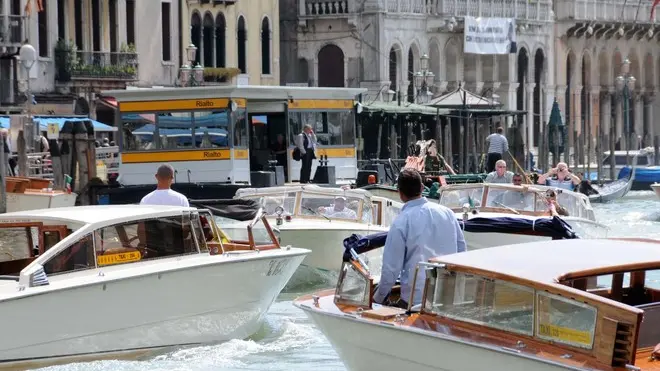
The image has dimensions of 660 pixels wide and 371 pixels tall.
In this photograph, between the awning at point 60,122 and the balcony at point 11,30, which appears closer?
the balcony at point 11,30

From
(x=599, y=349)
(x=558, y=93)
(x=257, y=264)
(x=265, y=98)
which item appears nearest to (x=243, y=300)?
(x=257, y=264)

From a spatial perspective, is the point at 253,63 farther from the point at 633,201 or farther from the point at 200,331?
the point at 200,331

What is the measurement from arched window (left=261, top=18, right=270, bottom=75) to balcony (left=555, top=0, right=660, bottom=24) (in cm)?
1512

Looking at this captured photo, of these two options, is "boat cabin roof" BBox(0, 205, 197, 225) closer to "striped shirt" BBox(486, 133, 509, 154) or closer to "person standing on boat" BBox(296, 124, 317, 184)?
"person standing on boat" BBox(296, 124, 317, 184)

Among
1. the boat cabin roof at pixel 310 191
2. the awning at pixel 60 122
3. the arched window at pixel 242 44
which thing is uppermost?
the arched window at pixel 242 44

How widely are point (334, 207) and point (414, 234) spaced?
795 centimetres

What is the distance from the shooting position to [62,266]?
11602mm

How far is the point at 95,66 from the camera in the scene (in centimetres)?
3722

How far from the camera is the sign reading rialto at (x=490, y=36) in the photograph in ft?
166

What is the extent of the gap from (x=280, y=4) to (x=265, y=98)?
72.2ft

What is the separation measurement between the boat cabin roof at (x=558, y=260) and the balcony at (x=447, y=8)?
37325 mm

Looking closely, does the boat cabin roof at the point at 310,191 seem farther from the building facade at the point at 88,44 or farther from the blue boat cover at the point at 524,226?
the building facade at the point at 88,44

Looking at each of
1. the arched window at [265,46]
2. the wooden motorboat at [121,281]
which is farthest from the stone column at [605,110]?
the wooden motorboat at [121,281]

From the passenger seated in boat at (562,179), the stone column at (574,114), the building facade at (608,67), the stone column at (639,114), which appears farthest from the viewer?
the stone column at (639,114)
